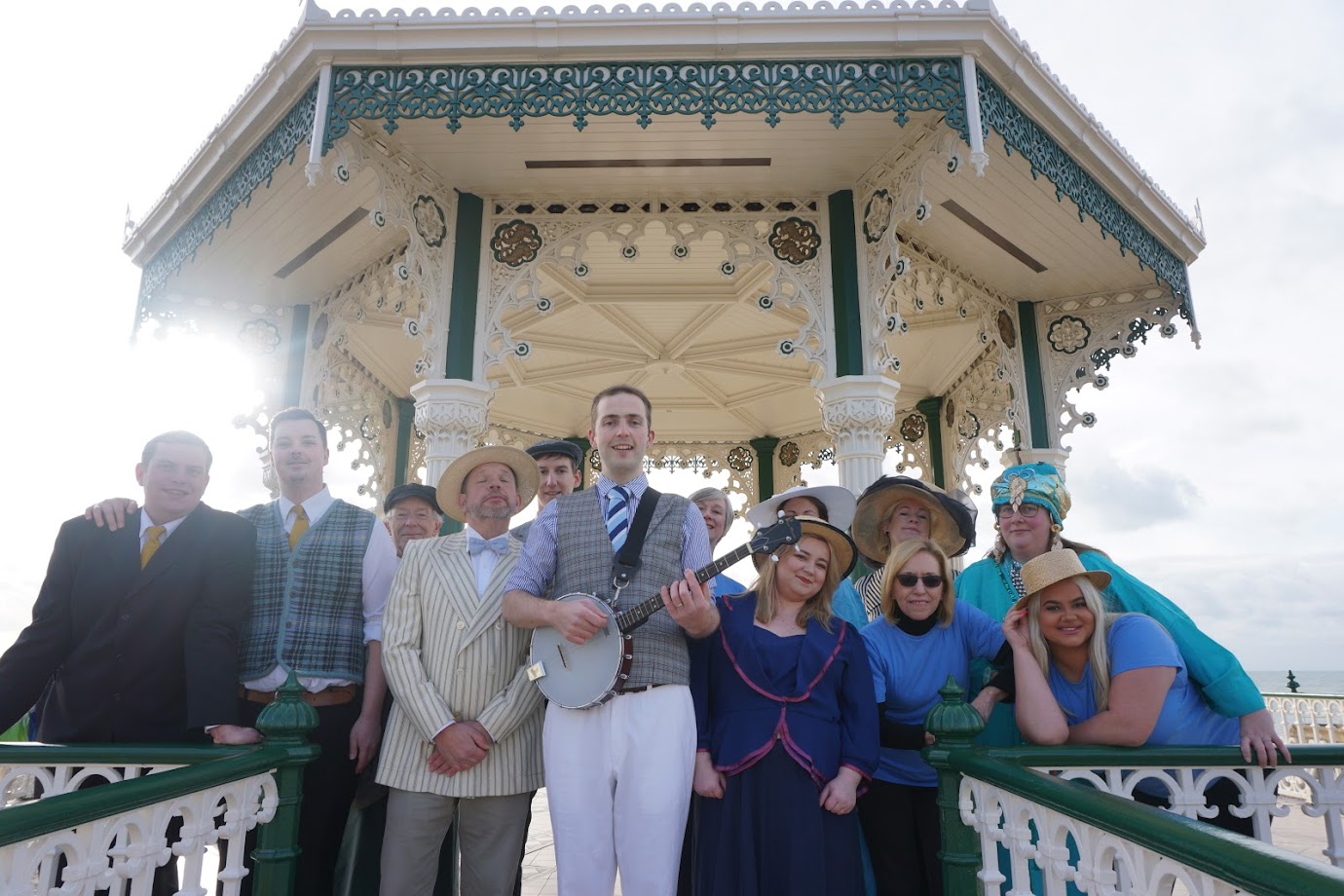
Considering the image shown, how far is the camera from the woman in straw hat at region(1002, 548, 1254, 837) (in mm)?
2314

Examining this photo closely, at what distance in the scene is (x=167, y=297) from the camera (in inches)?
306

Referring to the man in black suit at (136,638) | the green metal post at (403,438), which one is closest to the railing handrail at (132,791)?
the man in black suit at (136,638)

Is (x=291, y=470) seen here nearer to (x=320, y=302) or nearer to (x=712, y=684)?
(x=712, y=684)

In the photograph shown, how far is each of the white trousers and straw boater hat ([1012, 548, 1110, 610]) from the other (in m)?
1.05

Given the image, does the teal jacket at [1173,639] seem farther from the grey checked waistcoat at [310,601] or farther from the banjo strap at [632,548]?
the grey checked waistcoat at [310,601]

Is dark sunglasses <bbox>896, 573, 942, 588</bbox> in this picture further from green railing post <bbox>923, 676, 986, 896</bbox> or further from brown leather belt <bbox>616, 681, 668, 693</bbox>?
brown leather belt <bbox>616, 681, 668, 693</bbox>

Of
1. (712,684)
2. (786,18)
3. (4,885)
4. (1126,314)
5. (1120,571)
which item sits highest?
(786,18)

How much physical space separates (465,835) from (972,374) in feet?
26.4

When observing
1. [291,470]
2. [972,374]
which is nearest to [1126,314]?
[972,374]

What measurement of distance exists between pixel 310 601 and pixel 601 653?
1.15 metres

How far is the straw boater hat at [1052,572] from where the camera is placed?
7.91 feet

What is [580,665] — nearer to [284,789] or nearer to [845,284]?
[284,789]

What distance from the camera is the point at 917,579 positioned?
8.95 ft

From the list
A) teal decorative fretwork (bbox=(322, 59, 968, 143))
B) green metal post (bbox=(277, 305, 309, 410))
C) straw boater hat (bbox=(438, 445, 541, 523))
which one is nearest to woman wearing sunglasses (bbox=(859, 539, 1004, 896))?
straw boater hat (bbox=(438, 445, 541, 523))
